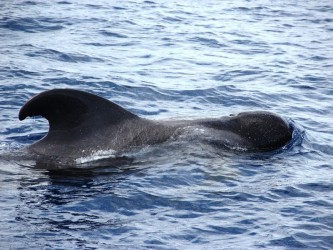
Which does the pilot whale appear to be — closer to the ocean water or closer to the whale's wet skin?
the whale's wet skin

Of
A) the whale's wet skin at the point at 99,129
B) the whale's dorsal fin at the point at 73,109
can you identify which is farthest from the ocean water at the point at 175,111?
the whale's dorsal fin at the point at 73,109

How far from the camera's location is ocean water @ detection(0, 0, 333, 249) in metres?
9.68

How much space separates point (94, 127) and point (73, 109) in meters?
0.49

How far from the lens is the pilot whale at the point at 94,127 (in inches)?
458

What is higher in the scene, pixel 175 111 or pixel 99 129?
pixel 99 129

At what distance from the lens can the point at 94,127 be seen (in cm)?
1204

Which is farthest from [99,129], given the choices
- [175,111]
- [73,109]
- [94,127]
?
[175,111]

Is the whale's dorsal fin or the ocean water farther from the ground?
the whale's dorsal fin

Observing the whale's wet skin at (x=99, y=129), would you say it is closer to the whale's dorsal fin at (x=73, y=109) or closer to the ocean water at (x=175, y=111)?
the whale's dorsal fin at (x=73, y=109)

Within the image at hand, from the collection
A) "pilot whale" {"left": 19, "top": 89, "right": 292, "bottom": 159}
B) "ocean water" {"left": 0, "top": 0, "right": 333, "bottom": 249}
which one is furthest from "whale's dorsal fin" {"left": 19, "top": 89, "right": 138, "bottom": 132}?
"ocean water" {"left": 0, "top": 0, "right": 333, "bottom": 249}

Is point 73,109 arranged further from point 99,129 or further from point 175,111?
point 175,111

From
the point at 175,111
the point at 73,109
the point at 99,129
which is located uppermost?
the point at 73,109

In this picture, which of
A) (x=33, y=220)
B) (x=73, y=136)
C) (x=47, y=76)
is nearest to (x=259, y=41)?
(x=47, y=76)

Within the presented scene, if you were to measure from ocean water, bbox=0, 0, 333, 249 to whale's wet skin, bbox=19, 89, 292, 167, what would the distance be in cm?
28
